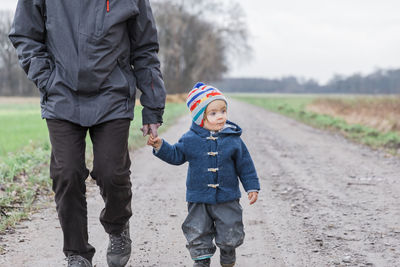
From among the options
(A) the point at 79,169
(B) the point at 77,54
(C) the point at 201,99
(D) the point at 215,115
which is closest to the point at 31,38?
(B) the point at 77,54

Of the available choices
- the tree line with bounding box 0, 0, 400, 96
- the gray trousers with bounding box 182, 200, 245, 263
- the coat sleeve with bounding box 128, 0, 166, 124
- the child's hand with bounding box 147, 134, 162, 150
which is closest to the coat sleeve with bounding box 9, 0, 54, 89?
the coat sleeve with bounding box 128, 0, 166, 124

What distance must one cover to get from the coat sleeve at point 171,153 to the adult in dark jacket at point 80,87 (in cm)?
23

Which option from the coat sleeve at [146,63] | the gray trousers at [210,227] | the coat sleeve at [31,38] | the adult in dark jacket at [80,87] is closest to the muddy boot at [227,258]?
the gray trousers at [210,227]

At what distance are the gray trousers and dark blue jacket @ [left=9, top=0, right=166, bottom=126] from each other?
2.74 ft

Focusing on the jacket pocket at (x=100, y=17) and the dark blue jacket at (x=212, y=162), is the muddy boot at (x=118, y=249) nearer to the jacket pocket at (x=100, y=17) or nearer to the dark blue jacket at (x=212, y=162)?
the dark blue jacket at (x=212, y=162)

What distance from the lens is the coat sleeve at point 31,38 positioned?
9.32 ft

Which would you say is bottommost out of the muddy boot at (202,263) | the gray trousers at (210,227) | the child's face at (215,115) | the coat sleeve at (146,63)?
the muddy boot at (202,263)

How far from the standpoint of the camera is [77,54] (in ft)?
9.20

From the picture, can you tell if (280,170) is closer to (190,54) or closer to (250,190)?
(250,190)

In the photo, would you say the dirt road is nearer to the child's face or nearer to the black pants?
the black pants

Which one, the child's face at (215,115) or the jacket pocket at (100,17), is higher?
the jacket pocket at (100,17)

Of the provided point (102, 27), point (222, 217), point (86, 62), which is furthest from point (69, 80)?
point (222, 217)

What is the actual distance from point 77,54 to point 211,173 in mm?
1149

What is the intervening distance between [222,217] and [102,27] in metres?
1.44
